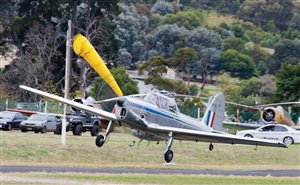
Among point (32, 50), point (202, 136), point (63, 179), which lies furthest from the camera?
point (32, 50)

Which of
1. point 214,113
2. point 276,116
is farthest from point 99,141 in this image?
point 276,116

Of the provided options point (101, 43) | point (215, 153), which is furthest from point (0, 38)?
point (215, 153)

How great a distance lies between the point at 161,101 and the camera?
43.6 meters

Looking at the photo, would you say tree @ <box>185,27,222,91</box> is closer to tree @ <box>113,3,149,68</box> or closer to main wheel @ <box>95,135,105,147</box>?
tree @ <box>113,3,149,68</box>

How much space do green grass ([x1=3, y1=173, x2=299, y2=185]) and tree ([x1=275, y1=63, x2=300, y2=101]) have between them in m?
54.7

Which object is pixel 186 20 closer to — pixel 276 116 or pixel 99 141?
pixel 276 116

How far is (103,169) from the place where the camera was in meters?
39.8

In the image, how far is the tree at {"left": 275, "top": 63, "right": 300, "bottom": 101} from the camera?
9206 cm

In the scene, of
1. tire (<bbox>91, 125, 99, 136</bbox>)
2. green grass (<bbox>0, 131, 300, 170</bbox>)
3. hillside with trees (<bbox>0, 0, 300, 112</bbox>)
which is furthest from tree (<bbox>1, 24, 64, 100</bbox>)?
green grass (<bbox>0, 131, 300, 170</bbox>)

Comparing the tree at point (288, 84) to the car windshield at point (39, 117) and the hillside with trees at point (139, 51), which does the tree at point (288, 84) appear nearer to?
the hillside with trees at point (139, 51)

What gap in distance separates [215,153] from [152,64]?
58.1 meters

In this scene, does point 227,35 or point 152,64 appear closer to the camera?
point 152,64

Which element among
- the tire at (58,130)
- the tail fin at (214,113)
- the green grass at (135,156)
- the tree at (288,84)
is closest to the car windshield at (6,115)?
the tire at (58,130)

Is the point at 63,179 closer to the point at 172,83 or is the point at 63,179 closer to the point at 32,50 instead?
the point at 32,50
